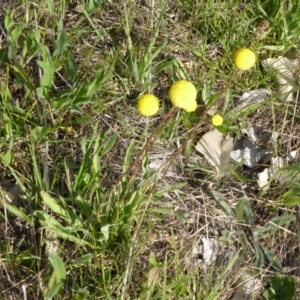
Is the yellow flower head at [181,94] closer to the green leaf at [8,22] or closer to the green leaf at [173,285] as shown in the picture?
the green leaf at [173,285]

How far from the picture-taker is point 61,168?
1844mm

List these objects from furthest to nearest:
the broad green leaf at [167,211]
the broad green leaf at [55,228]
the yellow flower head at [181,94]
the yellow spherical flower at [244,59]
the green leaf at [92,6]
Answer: the green leaf at [92,6], the broad green leaf at [167,211], the broad green leaf at [55,228], the yellow spherical flower at [244,59], the yellow flower head at [181,94]

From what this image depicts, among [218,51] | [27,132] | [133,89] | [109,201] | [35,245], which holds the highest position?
[218,51]

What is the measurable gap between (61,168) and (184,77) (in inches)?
22.6

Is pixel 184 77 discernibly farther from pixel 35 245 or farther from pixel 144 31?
pixel 35 245

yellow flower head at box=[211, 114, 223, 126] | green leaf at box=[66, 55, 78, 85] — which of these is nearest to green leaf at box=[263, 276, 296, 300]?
yellow flower head at box=[211, 114, 223, 126]

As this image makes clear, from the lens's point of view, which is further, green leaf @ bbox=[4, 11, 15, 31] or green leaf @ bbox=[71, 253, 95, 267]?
Result: green leaf @ bbox=[4, 11, 15, 31]

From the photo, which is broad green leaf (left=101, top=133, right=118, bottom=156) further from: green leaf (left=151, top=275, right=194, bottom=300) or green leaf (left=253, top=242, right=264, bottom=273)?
green leaf (left=253, top=242, right=264, bottom=273)

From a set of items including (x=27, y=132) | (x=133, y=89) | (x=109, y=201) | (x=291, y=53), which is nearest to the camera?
(x=109, y=201)

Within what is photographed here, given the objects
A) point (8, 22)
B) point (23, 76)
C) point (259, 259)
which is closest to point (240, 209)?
point (259, 259)

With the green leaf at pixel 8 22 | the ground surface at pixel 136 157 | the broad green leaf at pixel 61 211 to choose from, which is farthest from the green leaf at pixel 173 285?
the green leaf at pixel 8 22

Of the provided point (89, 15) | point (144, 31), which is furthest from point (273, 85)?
point (89, 15)

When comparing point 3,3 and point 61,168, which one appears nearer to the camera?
point 61,168

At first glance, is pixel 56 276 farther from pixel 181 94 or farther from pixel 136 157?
pixel 181 94
